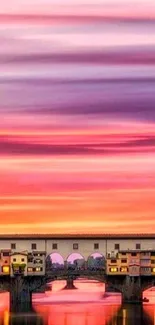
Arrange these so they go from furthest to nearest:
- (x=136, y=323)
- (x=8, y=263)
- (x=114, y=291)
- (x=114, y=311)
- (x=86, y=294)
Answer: (x=86, y=294) < (x=114, y=291) < (x=8, y=263) < (x=114, y=311) < (x=136, y=323)

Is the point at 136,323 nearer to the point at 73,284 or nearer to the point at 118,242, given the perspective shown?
the point at 118,242

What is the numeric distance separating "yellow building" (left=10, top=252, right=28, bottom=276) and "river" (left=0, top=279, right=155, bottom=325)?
1225mm

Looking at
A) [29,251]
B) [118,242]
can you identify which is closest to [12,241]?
[29,251]

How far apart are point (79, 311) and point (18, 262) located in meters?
3.30

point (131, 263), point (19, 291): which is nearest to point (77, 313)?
point (19, 291)

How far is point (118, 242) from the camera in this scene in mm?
50188

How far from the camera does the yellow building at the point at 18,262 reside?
164 ft

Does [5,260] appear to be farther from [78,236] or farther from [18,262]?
[78,236]

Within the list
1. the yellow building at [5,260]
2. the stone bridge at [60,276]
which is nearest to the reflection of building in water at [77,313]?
the stone bridge at [60,276]

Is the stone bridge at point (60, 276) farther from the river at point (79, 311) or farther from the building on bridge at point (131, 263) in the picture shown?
the river at point (79, 311)

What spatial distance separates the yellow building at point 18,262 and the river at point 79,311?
4.02ft

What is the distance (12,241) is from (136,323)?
9229 millimetres

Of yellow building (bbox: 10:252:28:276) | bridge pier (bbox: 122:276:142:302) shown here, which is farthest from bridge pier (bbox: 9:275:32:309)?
bridge pier (bbox: 122:276:142:302)

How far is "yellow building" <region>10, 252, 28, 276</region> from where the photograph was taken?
50.0 meters
